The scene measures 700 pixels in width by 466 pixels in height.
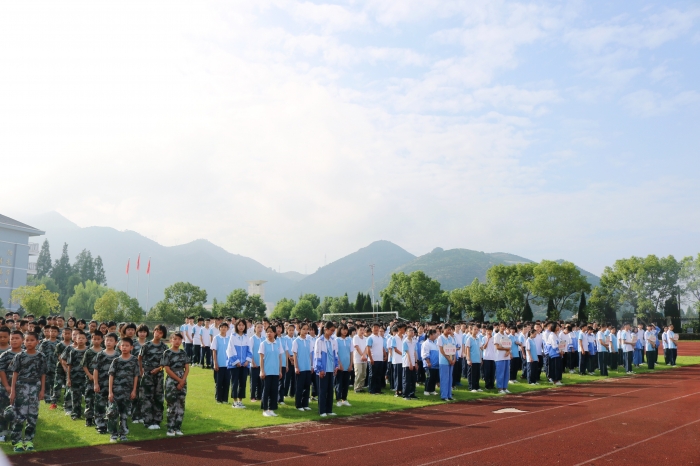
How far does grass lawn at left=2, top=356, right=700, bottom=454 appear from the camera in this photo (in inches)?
360

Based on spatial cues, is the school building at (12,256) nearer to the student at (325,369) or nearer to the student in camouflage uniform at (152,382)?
the student in camouflage uniform at (152,382)

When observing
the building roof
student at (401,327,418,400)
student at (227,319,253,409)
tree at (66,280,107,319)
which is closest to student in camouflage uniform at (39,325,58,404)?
student at (227,319,253,409)

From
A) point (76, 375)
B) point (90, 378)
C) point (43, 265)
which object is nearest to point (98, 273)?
point (43, 265)

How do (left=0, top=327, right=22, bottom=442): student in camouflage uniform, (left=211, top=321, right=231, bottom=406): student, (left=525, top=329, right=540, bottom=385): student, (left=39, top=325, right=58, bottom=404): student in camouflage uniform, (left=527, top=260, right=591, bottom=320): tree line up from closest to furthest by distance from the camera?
(left=0, top=327, right=22, bottom=442): student in camouflage uniform, (left=39, top=325, right=58, bottom=404): student in camouflage uniform, (left=211, top=321, right=231, bottom=406): student, (left=525, top=329, right=540, bottom=385): student, (left=527, top=260, right=591, bottom=320): tree

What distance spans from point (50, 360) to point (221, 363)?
3707mm

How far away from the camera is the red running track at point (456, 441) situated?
316 inches

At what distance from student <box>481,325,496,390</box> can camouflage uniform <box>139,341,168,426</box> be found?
940 centimetres

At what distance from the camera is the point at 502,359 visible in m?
15.4

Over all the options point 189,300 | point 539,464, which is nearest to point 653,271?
point 189,300

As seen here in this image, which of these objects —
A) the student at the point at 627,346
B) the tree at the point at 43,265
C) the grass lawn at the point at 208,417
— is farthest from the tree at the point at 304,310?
the tree at the point at 43,265

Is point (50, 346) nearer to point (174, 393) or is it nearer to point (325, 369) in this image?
point (174, 393)

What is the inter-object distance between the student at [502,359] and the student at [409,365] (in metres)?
2.82

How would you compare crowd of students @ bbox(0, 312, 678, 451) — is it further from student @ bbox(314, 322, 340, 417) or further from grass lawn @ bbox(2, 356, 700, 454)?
grass lawn @ bbox(2, 356, 700, 454)

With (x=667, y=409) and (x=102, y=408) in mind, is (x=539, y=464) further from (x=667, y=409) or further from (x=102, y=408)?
(x=102, y=408)
